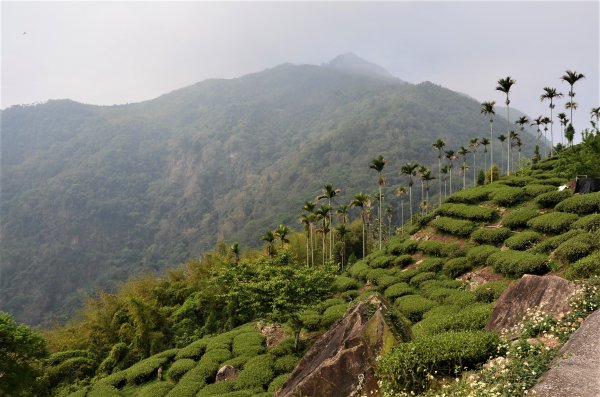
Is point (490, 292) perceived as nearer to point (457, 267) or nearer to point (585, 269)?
point (457, 267)

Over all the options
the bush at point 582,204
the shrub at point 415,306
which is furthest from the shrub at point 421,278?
the bush at point 582,204

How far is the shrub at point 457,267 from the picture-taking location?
31645mm

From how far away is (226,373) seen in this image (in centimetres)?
2497

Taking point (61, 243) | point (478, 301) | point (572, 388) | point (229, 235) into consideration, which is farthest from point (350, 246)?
point (61, 243)

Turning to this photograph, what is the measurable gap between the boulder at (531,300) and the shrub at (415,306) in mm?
13889

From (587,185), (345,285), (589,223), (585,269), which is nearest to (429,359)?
(585,269)

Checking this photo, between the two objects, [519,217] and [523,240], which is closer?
[523,240]

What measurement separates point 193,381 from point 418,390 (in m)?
18.9

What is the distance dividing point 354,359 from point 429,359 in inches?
88.6

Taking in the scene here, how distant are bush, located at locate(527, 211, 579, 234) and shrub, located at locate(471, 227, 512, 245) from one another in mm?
2045

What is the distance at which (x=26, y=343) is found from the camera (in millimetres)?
24297

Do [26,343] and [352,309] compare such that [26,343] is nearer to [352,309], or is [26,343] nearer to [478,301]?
[352,309]

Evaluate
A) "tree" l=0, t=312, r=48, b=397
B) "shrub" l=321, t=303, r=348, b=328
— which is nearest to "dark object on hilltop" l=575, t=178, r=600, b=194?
"shrub" l=321, t=303, r=348, b=328

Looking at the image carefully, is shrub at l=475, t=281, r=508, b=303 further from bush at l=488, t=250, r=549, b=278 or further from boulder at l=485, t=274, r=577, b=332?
boulder at l=485, t=274, r=577, b=332
